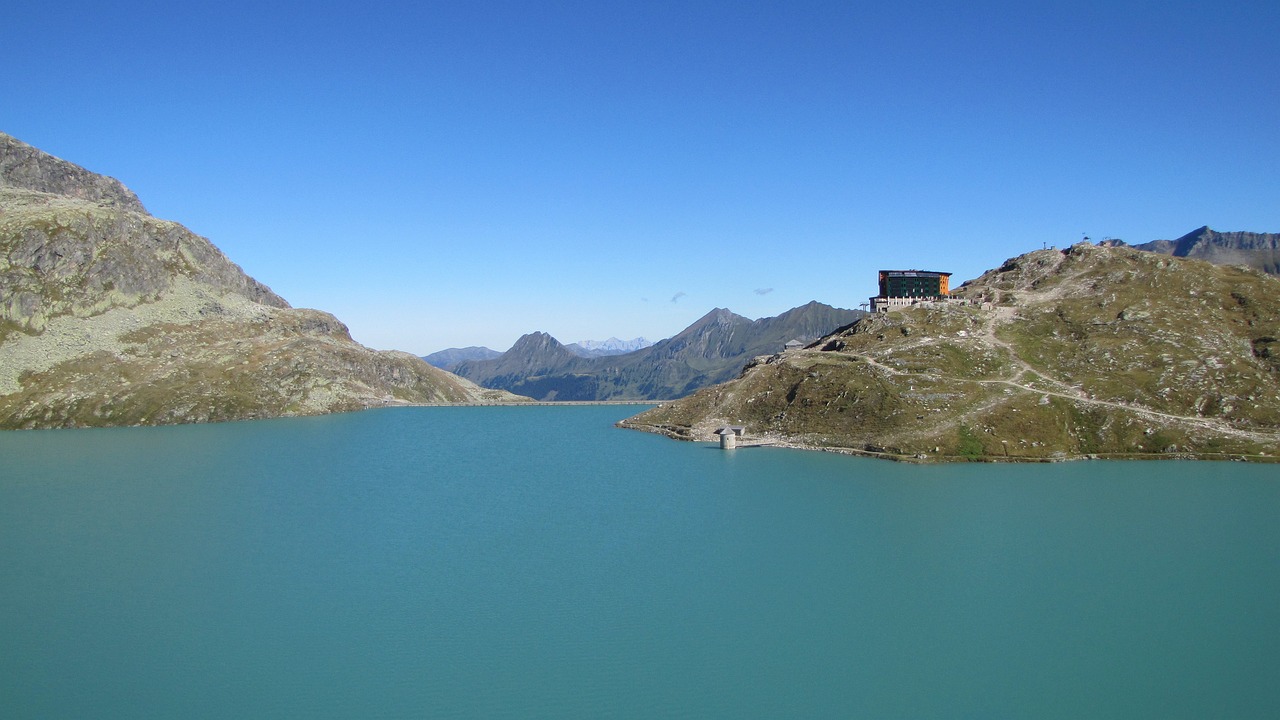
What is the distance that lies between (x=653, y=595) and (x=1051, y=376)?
9626 centimetres

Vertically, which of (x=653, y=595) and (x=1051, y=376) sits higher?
(x=1051, y=376)

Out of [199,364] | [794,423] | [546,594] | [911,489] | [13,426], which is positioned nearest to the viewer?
[546,594]

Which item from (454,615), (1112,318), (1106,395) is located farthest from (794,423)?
(454,615)

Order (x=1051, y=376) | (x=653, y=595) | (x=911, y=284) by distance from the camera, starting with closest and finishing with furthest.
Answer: (x=653, y=595)
(x=1051, y=376)
(x=911, y=284)

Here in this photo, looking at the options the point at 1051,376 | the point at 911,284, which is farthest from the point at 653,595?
the point at 911,284

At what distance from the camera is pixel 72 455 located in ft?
398

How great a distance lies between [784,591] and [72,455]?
406ft

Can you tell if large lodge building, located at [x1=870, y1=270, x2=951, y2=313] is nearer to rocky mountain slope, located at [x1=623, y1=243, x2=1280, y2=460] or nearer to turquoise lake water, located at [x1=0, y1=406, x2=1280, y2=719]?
rocky mountain slope, located at [x1=623, y1=243, x2=1280, y2=460]

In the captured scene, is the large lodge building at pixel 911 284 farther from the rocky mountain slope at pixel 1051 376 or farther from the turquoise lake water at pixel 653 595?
the turquoise lake water at pixel 653 595

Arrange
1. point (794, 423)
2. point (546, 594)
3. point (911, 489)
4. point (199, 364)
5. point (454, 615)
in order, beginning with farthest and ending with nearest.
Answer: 1. point (199, 364)
2. point (794, 423)
3. point (911, 489)
4. point (546, 594)
5. point (454, 615)

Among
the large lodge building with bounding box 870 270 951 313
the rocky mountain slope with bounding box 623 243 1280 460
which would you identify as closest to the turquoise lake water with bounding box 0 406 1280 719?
the rocky mountain slope with bounding box 623 243 1280 460

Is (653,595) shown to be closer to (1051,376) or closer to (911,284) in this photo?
(1051,376)

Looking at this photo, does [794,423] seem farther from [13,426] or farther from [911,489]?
[13,426]

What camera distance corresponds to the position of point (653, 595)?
177 feet
